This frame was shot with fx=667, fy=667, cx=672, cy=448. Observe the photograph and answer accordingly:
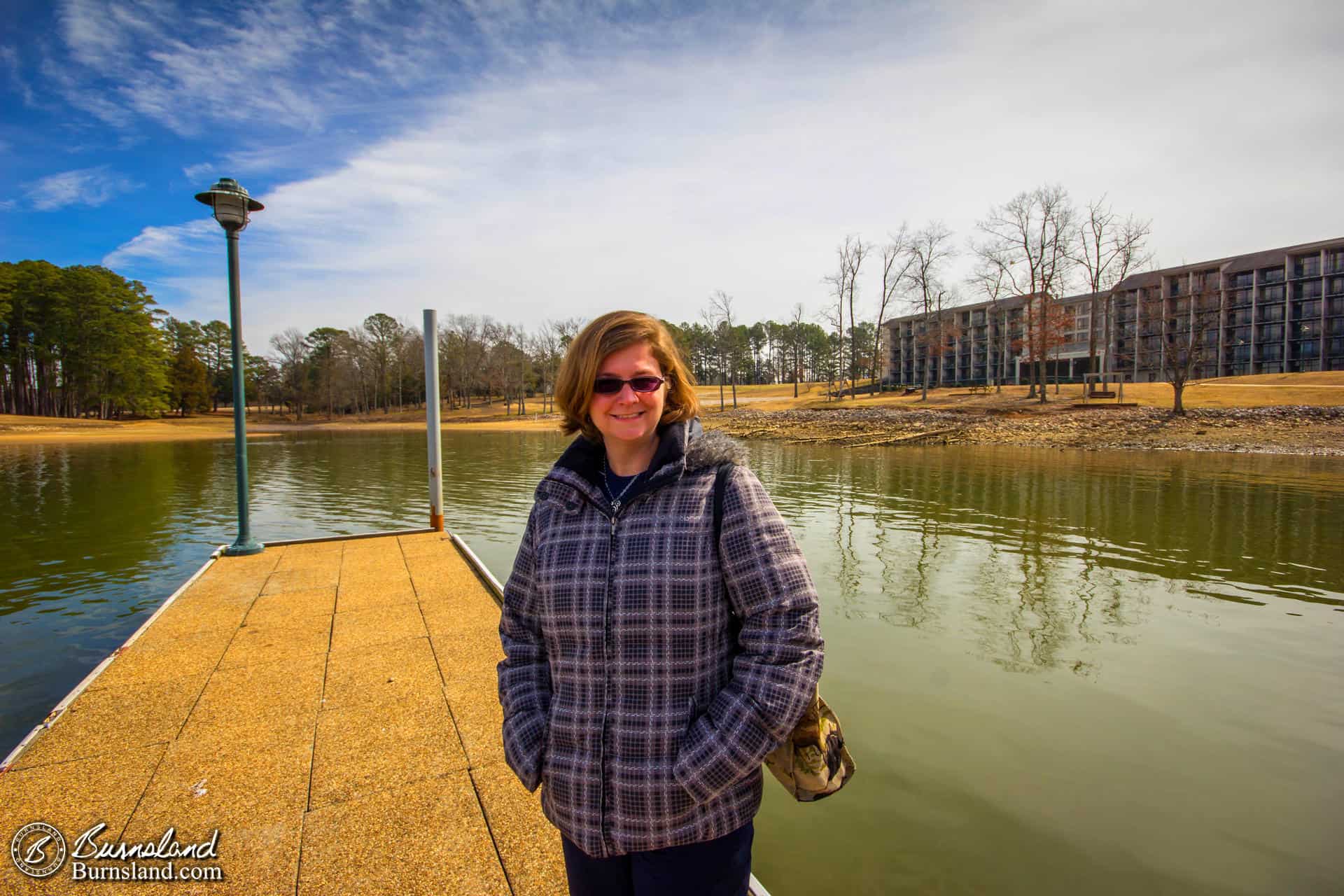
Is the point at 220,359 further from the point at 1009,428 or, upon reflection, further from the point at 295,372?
the point at 1009,428

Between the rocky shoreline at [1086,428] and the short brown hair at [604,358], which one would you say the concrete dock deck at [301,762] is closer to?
the short brown hair at [604,358]

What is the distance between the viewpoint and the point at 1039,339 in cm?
4359

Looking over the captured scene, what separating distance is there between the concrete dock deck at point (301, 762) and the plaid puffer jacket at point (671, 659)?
1269 mm

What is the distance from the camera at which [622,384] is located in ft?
5.98

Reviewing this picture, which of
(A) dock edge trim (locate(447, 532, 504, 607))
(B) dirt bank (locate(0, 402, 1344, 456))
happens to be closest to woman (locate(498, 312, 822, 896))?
(A) dock edge trim (locate(447, 532, 504, 607))

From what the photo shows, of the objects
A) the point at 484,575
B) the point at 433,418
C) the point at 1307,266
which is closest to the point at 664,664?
the point at 484,575

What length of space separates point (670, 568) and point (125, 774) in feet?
11.2

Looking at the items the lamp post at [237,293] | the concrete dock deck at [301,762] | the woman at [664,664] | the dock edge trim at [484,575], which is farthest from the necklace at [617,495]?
the lamp post at [237,293]

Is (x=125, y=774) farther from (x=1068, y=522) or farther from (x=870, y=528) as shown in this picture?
(x=1068, y=522)

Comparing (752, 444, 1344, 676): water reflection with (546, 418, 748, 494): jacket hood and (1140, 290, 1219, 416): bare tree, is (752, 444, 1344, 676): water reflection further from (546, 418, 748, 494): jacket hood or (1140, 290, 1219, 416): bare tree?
(1140, 290, 1219, 416): bare tree

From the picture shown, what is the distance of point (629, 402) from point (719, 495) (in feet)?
1.16

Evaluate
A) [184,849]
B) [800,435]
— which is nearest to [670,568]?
[184,849]

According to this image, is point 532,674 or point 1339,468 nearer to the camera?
point 532,674

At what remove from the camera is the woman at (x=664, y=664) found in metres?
1.59
